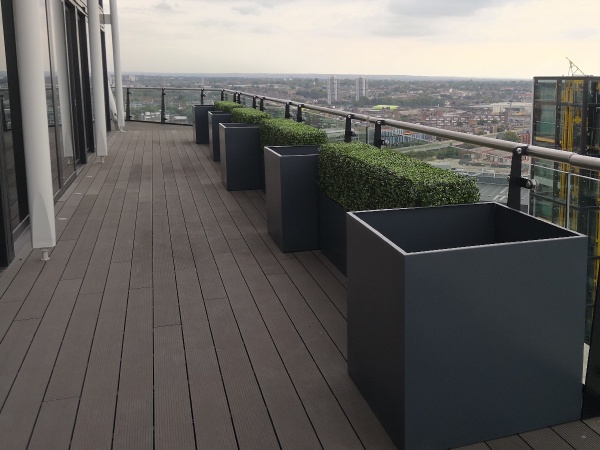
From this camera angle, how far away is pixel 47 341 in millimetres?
2914

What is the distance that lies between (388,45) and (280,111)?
10.7 metres

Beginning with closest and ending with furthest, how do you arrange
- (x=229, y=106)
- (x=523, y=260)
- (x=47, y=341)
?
(x=523, y=260)
(x=47, y=341)
(x=229, y=106)

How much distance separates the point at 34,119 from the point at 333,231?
86.3 inches

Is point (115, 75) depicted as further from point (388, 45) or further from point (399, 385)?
point (399, 385)

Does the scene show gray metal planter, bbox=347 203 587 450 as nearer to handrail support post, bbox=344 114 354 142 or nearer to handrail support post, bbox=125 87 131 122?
handrail support post, bbox=344 114 354 142

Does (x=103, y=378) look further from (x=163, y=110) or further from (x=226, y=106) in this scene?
(x=163, y=110)

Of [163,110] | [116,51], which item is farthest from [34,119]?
[163,110]

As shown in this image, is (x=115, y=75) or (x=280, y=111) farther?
(x=115, y=75)

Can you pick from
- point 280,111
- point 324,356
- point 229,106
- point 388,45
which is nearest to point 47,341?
point 324,356

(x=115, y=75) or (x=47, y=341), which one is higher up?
(x=115, y=75)

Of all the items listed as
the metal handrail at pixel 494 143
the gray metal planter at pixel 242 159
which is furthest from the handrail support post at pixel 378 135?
the gray metal planter at pixel 242 159

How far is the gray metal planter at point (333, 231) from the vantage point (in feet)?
12.6

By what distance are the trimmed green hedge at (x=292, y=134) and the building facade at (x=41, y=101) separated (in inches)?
78.5

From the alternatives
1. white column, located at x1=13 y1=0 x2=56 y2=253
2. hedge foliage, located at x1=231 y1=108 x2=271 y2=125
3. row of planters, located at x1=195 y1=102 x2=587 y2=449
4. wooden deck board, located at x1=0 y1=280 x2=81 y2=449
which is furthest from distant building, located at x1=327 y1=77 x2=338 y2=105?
row of planters, located at x1=195 y1=102 x2=587 y2=449
